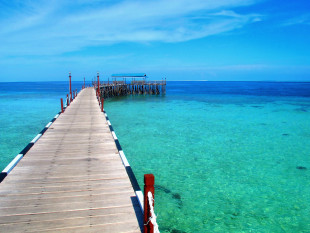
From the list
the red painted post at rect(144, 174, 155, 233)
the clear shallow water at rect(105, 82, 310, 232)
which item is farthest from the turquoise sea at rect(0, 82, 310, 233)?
the red painted post at rect(144, 174, 155, 233)

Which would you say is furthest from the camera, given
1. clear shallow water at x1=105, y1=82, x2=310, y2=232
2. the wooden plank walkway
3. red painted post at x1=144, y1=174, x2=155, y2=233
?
clear shallow water at x1=105, y1=82, x2=310, y2=232

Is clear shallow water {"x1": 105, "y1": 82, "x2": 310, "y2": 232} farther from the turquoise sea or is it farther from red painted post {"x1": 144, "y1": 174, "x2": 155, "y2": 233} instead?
red painted post {"x1": 144, "y1": 174, "x2": 155, "y2": 233}

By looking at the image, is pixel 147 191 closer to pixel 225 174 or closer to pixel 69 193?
pixel 69 193

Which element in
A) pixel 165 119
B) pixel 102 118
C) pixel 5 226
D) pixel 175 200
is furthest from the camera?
pixel 165 119

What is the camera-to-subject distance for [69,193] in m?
4.60

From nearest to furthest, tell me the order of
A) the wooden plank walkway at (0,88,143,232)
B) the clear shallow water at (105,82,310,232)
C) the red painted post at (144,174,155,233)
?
the red painted post at (144,174,155,233)
the wooden plank walkway at (0,88,143,232)
the clear shallow water at (105,82,310,232)

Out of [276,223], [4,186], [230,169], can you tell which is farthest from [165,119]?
[4,186]

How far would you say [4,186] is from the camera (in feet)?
15.7

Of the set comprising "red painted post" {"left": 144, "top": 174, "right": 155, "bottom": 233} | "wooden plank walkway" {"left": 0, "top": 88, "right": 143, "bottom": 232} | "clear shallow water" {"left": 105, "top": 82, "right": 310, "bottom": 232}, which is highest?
"red painted post" {"left": 144, "top": 174, "right": 155, "bottom": 233}

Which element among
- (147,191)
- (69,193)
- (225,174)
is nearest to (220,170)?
(225,174)

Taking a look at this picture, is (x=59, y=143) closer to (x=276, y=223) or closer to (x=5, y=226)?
(x=5, y=226)

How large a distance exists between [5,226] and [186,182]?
19.3 feet

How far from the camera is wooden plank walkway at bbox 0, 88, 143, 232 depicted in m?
3.67

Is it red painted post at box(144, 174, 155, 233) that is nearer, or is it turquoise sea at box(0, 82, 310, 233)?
red painted post at box(144, 174, 155, 233)
